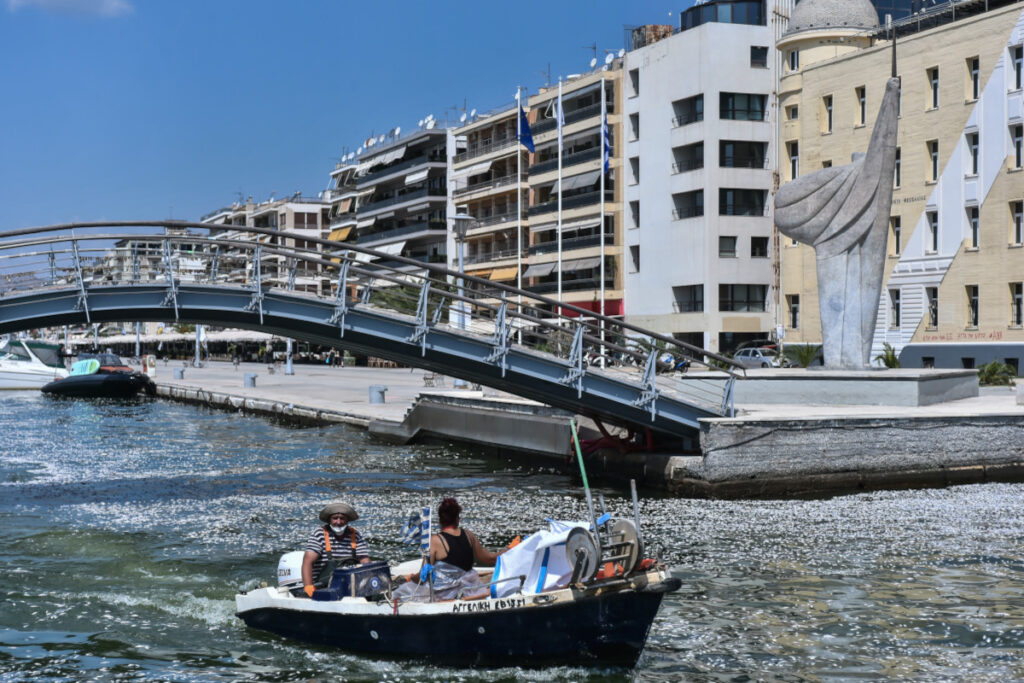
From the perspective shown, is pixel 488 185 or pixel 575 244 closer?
pixel 575 244

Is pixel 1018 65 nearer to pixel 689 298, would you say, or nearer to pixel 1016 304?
pixel 1016 304

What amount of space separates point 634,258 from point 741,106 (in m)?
12.1

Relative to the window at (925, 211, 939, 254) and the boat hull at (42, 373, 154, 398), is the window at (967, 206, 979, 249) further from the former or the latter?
the boat hull at (42, 373, 154, 398)

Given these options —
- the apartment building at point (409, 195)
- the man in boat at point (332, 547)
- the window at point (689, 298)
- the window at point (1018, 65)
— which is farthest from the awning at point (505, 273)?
the man in boat at point (332, 547)

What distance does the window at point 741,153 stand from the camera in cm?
6831

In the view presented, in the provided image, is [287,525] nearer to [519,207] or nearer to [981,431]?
[981,431]

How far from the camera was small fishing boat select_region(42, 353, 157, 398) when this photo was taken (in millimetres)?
60219

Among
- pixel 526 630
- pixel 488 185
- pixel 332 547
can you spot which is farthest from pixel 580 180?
pixel 526 630

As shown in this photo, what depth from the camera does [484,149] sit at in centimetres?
9312

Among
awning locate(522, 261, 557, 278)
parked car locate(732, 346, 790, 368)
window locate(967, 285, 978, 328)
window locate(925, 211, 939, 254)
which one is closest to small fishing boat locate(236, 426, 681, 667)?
parked car locate(732, 346, 790, 368)

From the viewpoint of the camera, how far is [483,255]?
9369cm

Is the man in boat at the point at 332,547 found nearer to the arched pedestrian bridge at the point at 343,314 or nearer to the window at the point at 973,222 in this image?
the arched pedestrian bridge at the point at 343,314

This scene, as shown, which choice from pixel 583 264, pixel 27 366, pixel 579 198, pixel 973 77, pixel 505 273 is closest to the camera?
pixel 973 77

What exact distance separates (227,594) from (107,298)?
851 cm
